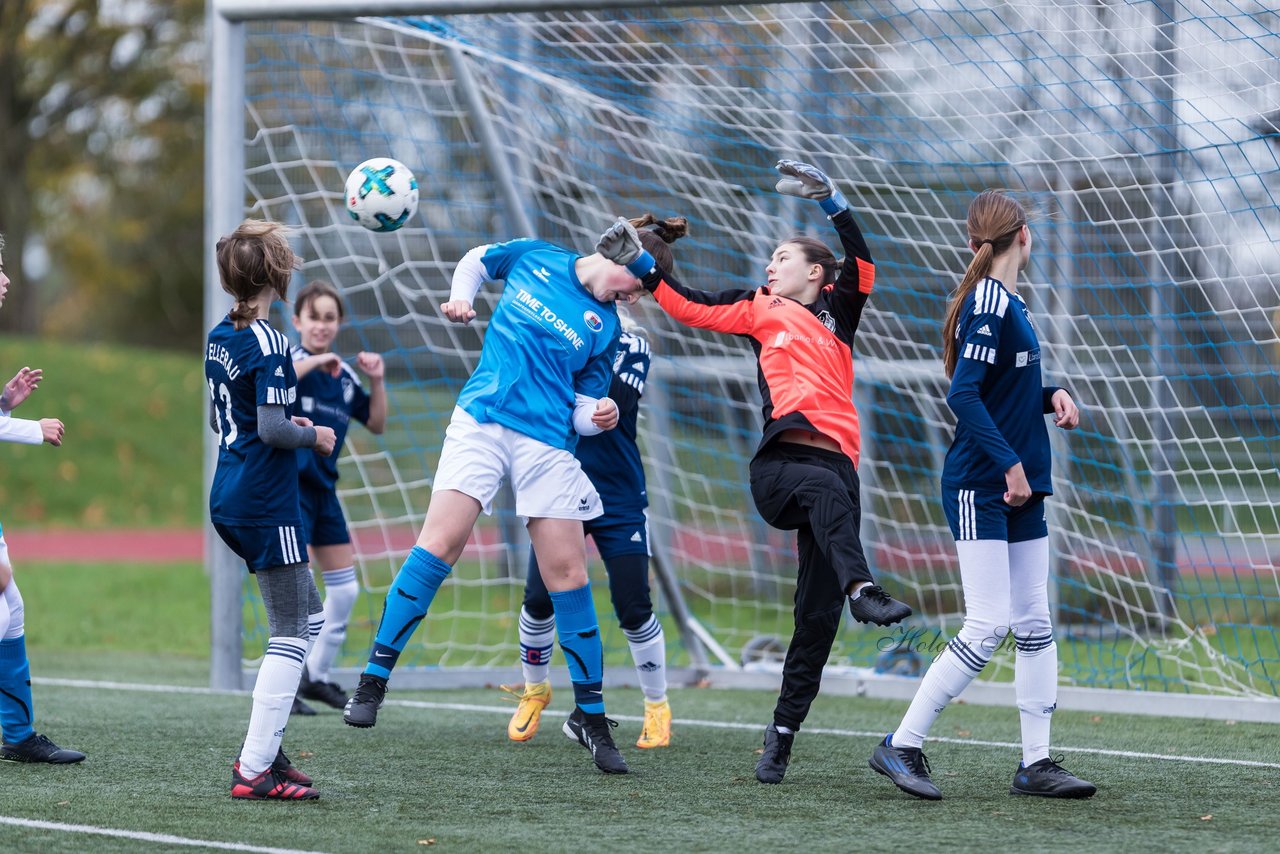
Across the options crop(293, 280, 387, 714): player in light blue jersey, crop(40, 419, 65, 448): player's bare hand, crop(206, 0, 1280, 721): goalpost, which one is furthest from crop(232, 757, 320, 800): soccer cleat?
crop(206, 0, 1280, 721): goalpost

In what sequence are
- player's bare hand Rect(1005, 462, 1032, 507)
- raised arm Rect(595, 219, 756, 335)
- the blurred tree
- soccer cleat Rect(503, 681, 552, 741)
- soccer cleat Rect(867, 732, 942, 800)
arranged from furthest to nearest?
the blurred tree < soccer cleat Rect(503, 681, 552, 741) < raised arm Rect(595, 219, 756, 335) < soccer cleat Rect(867, 732, 942, 800) < player's bare hand Rect(1005, 462, 1032, 507)

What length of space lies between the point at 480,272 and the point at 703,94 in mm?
2697

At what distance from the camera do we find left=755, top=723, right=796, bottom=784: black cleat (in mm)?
5043

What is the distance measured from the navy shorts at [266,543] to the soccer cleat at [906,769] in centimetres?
198

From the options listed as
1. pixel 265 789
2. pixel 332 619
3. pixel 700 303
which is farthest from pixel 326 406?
pixel 265 789

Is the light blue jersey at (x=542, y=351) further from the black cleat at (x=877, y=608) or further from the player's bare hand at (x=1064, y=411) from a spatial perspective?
the player's bare hand at (x=1064, y=411)

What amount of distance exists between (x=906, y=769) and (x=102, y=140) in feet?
85.2

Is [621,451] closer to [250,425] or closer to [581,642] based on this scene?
[581,642]

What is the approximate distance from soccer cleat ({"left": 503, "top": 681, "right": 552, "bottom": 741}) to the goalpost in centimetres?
142

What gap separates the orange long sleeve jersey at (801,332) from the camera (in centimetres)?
509

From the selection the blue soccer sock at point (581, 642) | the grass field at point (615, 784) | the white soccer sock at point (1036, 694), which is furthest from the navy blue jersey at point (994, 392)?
the blue soccer sock at point (581, 642)

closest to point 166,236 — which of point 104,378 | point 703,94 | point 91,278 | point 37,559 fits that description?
point 91,278

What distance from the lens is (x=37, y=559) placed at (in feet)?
50.0

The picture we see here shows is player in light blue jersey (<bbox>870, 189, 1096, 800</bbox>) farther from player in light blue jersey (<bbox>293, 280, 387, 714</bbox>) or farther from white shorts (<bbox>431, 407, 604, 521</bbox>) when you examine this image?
player in light blue jersey (<bbox>293, 280, 387, 714</bbox>)
